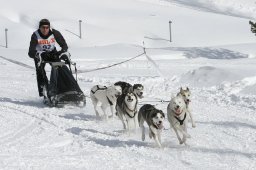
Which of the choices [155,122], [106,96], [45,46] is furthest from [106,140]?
[45,46]

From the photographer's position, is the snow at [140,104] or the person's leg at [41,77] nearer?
the snow at [140,104]

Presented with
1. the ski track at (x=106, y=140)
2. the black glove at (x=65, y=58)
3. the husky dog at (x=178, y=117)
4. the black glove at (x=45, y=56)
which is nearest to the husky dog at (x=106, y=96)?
the ski track at (x=106, y=140)

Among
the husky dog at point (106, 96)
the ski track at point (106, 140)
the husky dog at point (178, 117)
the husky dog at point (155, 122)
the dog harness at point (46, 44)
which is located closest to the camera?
the ski track at point (106, 140)

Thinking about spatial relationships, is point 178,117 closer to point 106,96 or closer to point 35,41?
point 106,96

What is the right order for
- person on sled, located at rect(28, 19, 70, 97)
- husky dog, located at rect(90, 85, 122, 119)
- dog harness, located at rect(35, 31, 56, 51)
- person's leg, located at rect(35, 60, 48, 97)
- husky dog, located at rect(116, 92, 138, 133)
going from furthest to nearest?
1. person's leg, located at rect(35, 60, 48, 97)
2. dog harness, located at rect(35, 31, 56, 51)
3. person on sled, located at rect(28, 19, 70, 97)
4. husky dog, located at rect(90, 85, 122, 119)
5. husky dog, located at rect(116, 92, 138, 133)

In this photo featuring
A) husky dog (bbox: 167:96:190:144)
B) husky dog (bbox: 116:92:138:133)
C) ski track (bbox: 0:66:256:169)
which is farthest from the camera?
husky dog (bbox: 116:92:138:133)

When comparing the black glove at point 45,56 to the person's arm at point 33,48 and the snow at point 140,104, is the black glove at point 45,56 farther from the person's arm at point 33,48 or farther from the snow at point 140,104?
the snow at point 140,104

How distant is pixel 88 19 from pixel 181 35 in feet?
21.0

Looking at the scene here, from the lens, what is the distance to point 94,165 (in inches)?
243

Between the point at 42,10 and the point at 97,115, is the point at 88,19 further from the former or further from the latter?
the point at 97,115

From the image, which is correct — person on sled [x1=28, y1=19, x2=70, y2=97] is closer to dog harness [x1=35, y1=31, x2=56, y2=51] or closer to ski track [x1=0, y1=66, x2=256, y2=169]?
dog harness [x1=35, y1=31, x2=56, y2=51]

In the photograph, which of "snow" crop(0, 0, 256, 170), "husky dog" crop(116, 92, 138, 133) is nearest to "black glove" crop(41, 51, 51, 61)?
"snow" crop(0, 0, 256, 170)

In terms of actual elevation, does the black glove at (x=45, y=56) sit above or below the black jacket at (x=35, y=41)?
below

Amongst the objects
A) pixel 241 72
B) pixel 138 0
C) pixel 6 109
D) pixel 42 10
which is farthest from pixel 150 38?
pixel 6 109
